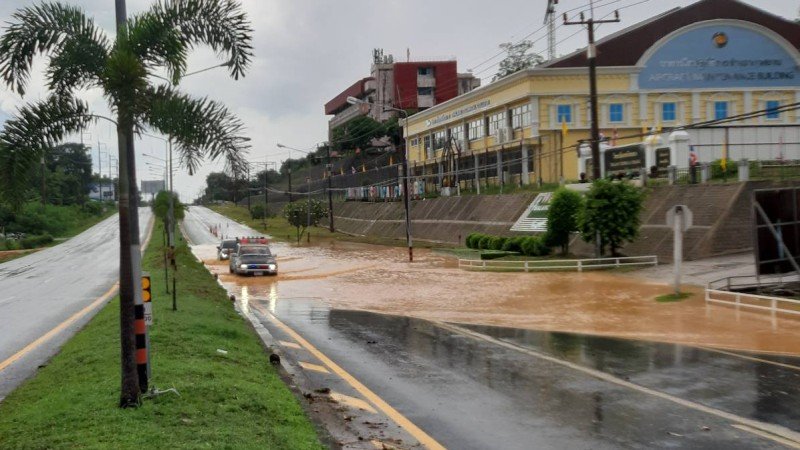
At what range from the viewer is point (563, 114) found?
56.7 meters

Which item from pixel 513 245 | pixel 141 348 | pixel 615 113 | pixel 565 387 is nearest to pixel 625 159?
pixel 513 245

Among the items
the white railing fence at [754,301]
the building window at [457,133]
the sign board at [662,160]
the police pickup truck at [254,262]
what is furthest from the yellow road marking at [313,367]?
the building window at [457,133]

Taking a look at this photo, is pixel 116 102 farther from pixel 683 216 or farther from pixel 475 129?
pixel 475 129

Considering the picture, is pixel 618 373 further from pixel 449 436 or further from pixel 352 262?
pixel 352 262

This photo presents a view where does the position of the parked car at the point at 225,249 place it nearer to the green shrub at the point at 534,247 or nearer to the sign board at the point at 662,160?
the green shrub at the point at 534,247

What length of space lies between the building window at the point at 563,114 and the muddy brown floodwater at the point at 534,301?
18.7 metres

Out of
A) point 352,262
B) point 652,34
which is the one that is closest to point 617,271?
point 352,262

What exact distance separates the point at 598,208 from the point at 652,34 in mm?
29711

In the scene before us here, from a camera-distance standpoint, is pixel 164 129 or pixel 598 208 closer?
pixel 164 129

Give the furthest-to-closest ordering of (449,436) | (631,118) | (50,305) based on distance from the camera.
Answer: (631,118) < (50,305) < (449,436)

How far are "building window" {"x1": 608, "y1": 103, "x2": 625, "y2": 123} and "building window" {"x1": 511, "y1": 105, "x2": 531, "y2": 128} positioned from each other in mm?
5907

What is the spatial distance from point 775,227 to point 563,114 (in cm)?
3551

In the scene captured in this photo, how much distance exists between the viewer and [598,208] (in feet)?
109

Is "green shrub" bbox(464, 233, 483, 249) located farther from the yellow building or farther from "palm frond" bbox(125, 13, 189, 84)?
"palm frond" bbox(125, 13, 189, 84)
